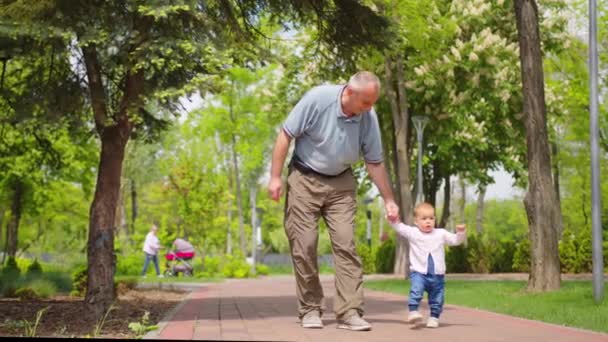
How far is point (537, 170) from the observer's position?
13781 mm

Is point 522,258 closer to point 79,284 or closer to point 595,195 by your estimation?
point 79,284

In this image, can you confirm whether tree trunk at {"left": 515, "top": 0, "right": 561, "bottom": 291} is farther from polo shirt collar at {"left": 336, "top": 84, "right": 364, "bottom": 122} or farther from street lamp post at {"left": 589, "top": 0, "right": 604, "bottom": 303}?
polo shirt collar at {"left": 336, "top": 84, "right": 364, "bottom": 122}

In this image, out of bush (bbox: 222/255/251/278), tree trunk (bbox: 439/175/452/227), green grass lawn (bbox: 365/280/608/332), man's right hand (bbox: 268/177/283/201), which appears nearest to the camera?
man's right hand (bbox: 268/177/283/201)

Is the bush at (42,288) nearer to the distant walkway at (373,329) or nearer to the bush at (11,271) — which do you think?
the bush at (11,271)

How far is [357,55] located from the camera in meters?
11.3

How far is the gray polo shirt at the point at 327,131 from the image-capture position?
7.04m

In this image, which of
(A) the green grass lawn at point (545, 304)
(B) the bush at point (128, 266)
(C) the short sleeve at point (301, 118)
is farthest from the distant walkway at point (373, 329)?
(B) the bush at point (128, 266)

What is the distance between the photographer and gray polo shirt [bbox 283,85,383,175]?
7.04 metres

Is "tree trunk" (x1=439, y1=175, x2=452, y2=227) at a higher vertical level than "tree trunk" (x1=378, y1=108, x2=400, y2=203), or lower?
lower

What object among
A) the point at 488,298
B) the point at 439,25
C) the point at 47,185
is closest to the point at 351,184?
the point at 488,298

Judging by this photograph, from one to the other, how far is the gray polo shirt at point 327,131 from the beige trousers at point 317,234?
15cm

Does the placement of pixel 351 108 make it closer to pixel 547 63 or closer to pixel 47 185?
pixel 47 185

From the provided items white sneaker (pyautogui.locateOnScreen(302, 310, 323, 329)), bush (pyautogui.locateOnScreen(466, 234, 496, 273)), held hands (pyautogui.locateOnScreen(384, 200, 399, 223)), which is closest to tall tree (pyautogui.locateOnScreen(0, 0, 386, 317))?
held hands (pyautogui.locateOnScreen(384, 200, 399, 223))

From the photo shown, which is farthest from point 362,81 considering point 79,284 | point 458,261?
point 458,261
